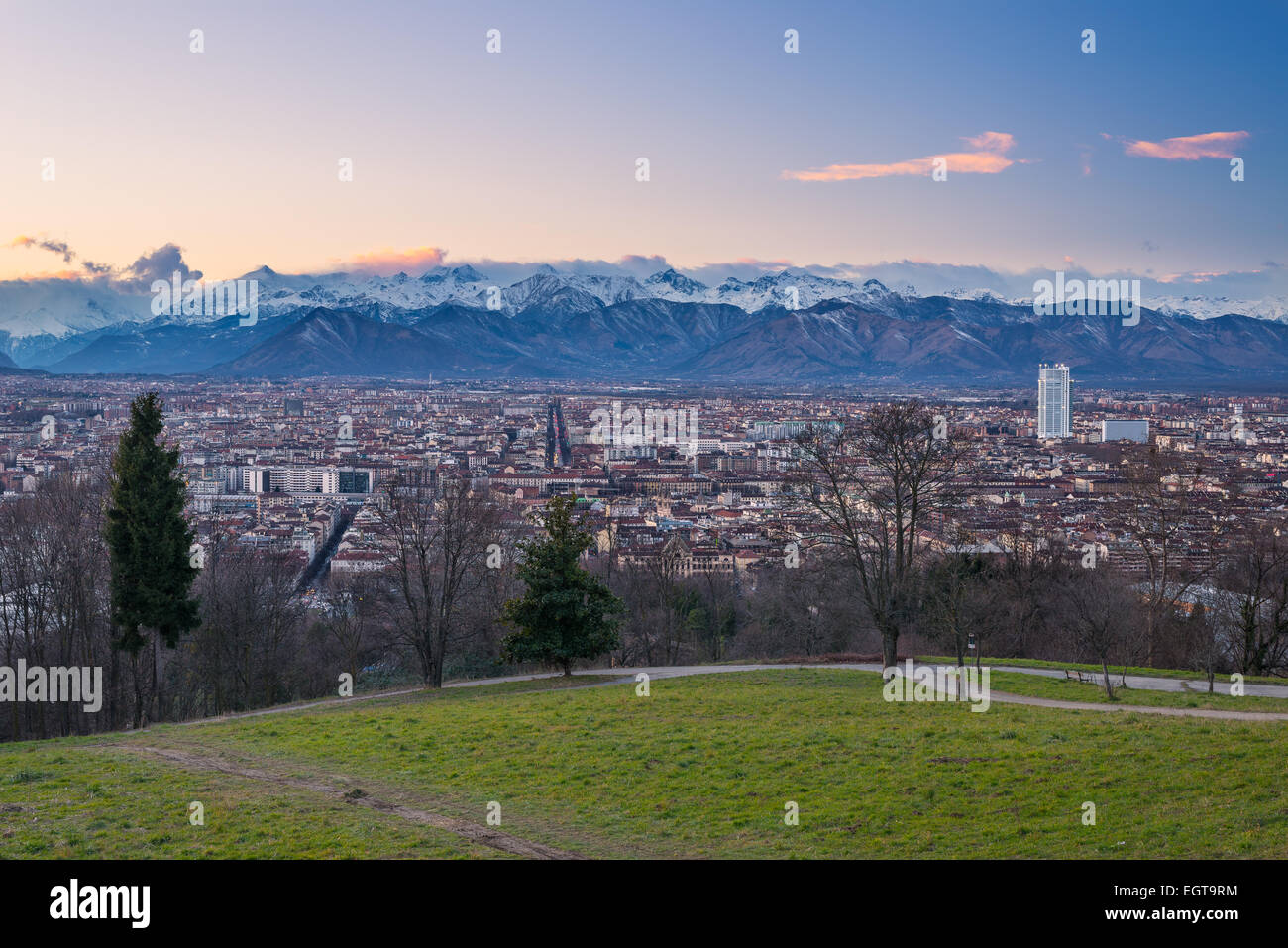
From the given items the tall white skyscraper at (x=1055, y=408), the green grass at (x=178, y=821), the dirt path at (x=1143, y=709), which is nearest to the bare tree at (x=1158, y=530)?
the dirt path at (x=1143, y=709)

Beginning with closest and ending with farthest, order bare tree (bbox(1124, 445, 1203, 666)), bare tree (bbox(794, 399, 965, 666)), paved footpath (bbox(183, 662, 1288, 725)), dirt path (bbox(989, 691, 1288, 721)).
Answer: dirt path (bbox(989, 691, 1288, 721)) < paved footpath (bbox(183, 662, 1288, 725)) < bare tree (bbox(794, 399, 965, 666)) < bare tree (bbox(1124, 445, 1203, 666))

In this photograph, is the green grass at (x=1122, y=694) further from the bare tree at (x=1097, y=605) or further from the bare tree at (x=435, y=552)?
the bare tree at (x=435, y=552)

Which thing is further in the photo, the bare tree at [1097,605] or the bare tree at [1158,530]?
the bare tree at [1158,530]

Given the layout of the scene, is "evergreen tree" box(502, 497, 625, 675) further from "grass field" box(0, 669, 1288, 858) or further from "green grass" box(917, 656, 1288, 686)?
"green grass" box(917, 656, 1288, 686)

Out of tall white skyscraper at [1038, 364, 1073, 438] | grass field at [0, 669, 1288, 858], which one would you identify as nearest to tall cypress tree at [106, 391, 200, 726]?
grass field at [0, 669, 1288, 858]

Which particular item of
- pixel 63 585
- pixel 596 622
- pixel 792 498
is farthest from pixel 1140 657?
pixel 63 585
